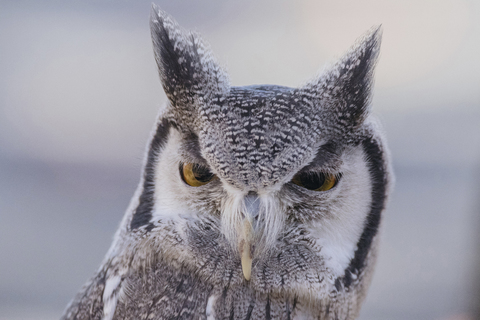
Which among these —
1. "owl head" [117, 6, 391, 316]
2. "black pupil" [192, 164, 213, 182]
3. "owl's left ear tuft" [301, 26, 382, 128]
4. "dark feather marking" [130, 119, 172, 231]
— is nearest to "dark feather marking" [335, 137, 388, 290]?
"owl head" [117, 6, 391, 316]

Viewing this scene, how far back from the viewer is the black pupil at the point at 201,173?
775 mm

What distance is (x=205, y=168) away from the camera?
771 millimetres

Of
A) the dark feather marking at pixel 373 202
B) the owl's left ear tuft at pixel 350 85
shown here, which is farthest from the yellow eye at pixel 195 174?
the dark feather marking at pixel 373 202

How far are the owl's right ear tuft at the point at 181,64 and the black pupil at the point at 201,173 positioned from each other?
0.14 metres

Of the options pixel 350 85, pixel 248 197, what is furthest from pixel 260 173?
pixel 350 85

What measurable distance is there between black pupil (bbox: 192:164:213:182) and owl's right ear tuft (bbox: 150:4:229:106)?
0.14 metres

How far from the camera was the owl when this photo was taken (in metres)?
0.72

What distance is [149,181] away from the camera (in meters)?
0.93

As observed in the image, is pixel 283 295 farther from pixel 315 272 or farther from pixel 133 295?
pixel 133 295

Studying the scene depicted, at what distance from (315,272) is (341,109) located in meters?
0.35

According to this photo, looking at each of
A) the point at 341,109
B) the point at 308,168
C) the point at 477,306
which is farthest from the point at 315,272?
the point at 477,306

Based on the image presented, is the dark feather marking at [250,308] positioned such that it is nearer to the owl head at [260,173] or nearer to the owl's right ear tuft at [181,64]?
the owl head at [260,173]

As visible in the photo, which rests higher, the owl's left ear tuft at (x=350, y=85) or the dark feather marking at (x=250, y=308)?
the owl's left ear tuft at (x=350, y=85)

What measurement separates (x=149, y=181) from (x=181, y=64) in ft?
1.01
